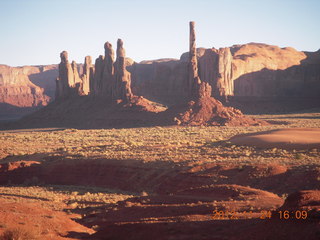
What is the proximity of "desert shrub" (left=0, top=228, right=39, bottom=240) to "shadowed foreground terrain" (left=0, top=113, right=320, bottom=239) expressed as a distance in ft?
0.17

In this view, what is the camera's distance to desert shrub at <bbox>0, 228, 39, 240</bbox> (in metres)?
13.7

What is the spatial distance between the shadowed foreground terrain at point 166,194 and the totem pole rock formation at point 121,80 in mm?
43576

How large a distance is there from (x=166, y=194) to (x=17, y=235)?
499 inches

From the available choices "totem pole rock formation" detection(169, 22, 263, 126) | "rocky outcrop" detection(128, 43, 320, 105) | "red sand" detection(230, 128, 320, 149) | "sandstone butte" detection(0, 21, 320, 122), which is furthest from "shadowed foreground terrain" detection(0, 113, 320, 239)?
"rocky outcrop" detection(128, 43, 320, 105)

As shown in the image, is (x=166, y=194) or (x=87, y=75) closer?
(x=166, y=194)

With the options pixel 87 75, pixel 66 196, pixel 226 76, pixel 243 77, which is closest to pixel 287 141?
pixel 66 196

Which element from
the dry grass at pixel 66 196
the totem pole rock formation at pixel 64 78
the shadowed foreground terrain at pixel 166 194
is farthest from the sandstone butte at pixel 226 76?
the dry grass at pixel 66 196

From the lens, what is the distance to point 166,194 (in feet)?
83.4

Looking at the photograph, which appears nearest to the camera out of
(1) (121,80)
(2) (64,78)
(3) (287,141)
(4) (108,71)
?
(3) (287,141)

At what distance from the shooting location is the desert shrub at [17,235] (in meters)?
13.7
